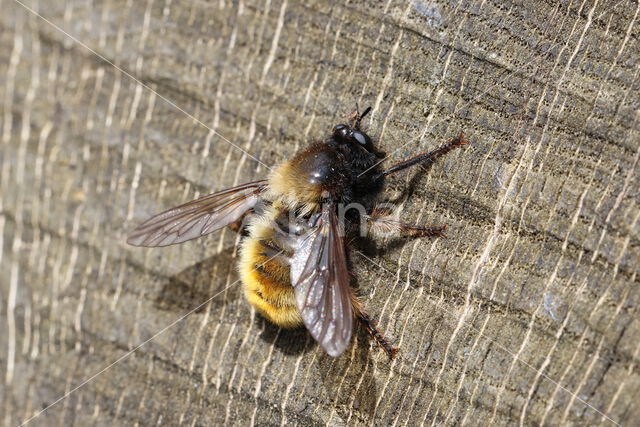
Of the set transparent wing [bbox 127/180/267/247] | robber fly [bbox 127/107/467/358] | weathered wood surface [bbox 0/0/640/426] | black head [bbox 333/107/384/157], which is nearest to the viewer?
weathered wood surface [bbox 0/0/640/426]

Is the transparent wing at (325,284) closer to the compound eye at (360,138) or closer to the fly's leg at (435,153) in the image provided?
the compound eye at (360,138)

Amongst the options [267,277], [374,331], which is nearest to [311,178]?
[267,277]

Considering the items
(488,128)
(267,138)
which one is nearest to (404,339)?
(488,128)

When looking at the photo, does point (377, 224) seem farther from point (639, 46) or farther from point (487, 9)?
point (639, 46)

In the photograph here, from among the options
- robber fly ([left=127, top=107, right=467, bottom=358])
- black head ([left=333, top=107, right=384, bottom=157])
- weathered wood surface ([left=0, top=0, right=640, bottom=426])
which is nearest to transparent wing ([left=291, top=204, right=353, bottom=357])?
robber fly ([left=127, top=107, right=467, bottom=358])

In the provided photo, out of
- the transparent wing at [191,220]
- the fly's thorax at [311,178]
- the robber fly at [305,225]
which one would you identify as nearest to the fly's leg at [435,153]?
the robber fly at [305,225]

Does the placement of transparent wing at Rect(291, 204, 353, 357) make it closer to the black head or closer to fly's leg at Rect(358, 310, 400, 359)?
fly's leg at Rect(358, 310, 400, 359)

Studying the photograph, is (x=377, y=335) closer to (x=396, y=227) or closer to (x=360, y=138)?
(x=396, y=227)
